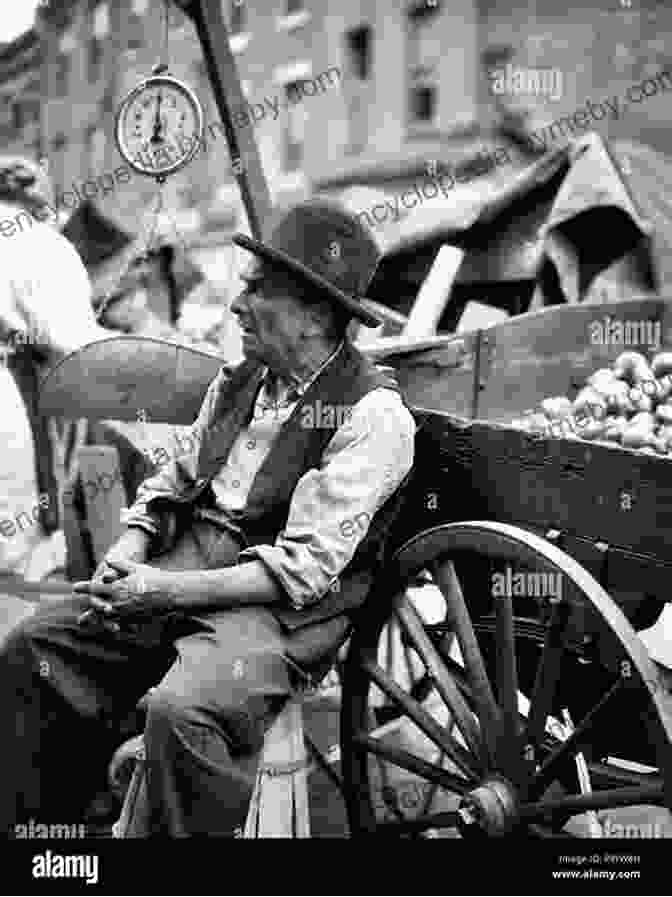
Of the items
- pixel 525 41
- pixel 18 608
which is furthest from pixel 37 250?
pixel 525 41

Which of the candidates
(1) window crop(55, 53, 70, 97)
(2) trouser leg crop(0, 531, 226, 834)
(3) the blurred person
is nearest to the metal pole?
(3) the blurred person

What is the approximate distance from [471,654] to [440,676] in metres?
0.17

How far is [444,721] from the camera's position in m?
4.23

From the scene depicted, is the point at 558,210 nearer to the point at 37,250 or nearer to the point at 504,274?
the point at 504,274

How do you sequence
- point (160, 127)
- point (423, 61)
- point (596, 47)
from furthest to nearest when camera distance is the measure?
1. point (423, 61)
2. point (596, 47)
3. point (160, 127)

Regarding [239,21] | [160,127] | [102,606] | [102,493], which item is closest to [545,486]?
[102,606]

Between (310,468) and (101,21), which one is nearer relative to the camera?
(310,468)

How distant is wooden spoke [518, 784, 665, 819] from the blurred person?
2525 mm

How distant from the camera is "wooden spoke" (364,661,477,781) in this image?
295 centimetres

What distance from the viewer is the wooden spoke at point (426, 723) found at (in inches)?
116

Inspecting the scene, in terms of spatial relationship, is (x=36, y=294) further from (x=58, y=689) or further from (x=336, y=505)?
(x=336, y=505)

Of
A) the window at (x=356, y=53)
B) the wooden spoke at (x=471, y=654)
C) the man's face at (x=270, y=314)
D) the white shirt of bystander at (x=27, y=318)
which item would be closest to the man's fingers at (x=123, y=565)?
the man's face at (x=270, y=314)

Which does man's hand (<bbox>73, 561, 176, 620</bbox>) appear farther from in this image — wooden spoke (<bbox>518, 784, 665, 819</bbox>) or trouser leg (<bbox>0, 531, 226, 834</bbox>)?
wooden spoke (<bbox>518, 784, 665, 819</bbox>)

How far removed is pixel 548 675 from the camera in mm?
2727
